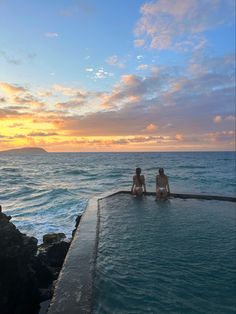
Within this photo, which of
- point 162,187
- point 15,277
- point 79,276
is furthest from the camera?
point 162,187

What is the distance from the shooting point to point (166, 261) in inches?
264

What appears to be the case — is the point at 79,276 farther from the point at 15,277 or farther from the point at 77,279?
the point at 15,277

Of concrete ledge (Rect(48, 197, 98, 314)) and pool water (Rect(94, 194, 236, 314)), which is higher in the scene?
concrete ledge (Rect(48, 197, 98, 314))

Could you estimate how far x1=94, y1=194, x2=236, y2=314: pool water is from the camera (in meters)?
5.12

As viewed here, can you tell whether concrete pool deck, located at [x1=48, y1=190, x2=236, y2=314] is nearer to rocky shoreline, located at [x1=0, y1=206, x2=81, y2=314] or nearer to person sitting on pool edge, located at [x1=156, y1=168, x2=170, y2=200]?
rocky shoreline, located at [x1=0, y1=206, x2=81, y2=314]

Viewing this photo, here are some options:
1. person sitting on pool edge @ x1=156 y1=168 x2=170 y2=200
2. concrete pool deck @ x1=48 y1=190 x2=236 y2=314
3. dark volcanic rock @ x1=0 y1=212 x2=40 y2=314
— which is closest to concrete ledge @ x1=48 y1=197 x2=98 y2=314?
concrete pool deck @ x1=48 y1=190 x2=236 y2=314

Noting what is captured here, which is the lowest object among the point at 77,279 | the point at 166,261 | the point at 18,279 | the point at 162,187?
the point at 18,279

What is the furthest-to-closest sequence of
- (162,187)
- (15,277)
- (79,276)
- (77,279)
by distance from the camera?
(162,187)
(15,277)
(79,276)
(77,279)

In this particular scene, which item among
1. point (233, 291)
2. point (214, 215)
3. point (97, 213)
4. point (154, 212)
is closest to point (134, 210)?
point (154, 212)

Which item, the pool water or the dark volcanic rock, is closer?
the pool water

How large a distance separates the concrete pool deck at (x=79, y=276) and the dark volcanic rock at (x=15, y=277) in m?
1.09

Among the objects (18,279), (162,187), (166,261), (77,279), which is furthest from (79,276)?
(162,187)

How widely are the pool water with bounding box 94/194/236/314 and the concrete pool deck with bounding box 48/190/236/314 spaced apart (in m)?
0.18

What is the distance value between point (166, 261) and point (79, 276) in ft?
6.57
